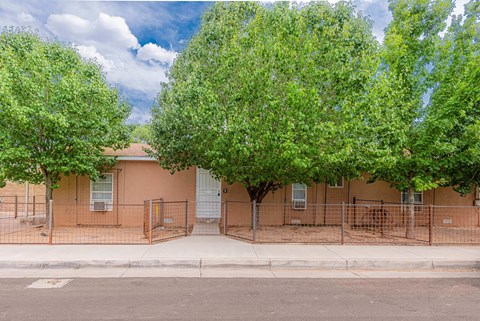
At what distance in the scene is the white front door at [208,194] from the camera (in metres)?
13.0

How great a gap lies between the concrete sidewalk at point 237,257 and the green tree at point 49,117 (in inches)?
126

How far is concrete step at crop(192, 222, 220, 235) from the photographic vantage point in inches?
424

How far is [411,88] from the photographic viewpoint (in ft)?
34.1

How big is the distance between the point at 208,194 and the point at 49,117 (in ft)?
20.6

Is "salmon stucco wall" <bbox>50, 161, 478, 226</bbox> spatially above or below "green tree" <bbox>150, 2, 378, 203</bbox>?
below

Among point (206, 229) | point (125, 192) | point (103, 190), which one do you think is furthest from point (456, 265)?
point (103, 190)

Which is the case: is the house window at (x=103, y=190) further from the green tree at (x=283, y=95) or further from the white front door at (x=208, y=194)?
the green tree at (x=283, y=95)

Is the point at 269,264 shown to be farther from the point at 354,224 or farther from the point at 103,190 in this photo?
the point at 103,190

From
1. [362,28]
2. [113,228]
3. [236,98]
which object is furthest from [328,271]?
[113,228]

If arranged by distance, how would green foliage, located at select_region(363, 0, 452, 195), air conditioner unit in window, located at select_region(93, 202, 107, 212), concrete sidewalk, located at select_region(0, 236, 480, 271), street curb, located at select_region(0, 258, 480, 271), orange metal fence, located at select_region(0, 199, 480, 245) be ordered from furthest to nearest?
1. air conditioner unit in window, located at select_region(93, 202, 107, 212)
2. orange metal fence, located at select_region(0, 199, 480, 245)
3. green foliage, located at select_region(363, 0, 452, 195)
4. concrete sidewalk, located at select_region(0, 236, 480, 271)
5. street curb, located at select_region(0, 258, 480, 271)

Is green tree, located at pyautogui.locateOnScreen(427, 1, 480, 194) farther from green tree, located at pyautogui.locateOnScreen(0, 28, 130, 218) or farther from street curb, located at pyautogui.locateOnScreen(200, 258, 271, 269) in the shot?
green tree, located at pyautogui.locateOnScreen(0, 28, 130, 218)
